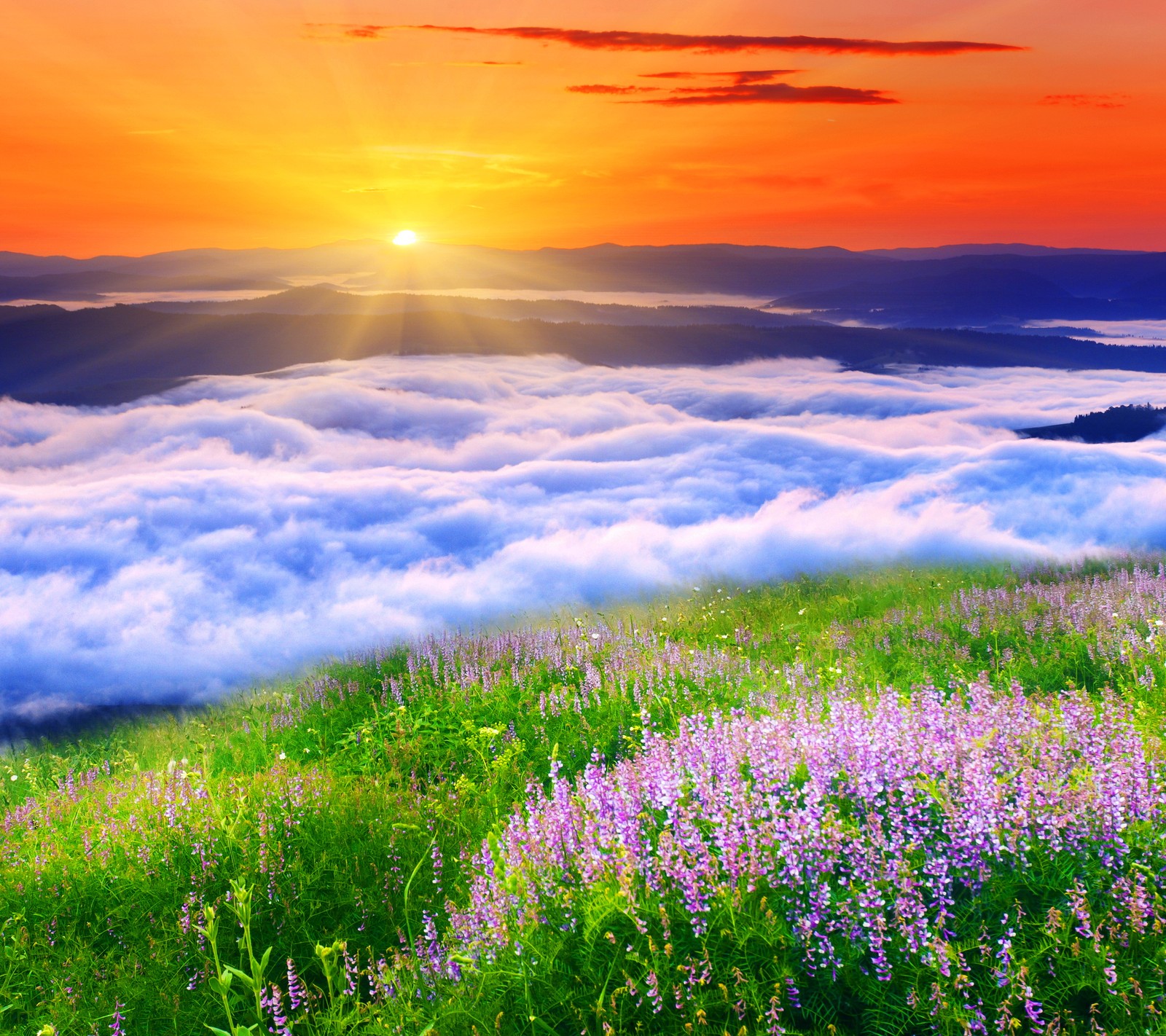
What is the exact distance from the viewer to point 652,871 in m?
3.86

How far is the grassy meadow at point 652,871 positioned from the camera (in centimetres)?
335

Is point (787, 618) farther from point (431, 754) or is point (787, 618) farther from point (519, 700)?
point (431, 754)

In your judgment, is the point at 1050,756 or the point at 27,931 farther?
the point at 27,931

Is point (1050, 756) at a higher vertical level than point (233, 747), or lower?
higher

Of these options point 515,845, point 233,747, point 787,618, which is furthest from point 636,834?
point 787,618

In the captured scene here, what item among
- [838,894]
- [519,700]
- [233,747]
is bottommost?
[233,747]

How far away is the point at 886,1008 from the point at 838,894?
0.43 m

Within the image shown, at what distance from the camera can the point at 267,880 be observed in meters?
5.34

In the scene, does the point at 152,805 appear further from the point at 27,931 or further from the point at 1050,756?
the point at 1050,756

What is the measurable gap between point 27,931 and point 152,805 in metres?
1.09

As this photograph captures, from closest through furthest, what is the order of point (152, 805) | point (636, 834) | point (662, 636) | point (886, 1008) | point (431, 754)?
point (886, 1008)
point (636, 834)
point (152, 805)
point (431, 754)
point (662, 636)

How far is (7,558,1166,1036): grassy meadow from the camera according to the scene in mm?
3348

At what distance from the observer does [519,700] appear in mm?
8234

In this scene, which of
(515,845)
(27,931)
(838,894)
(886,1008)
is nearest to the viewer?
(886,1008)
